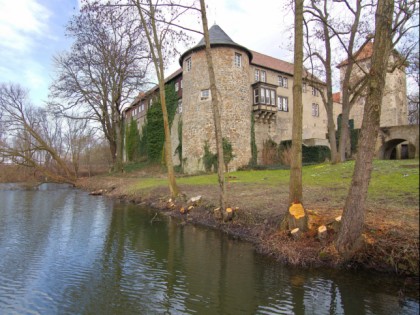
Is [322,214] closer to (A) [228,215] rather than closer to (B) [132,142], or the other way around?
(A) [228,215]

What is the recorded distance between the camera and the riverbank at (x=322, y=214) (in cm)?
552

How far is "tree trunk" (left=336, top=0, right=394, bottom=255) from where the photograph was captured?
4.96 meters

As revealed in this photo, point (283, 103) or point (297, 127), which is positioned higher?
point (283, 103)

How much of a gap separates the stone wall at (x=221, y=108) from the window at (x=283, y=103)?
20.5 ft

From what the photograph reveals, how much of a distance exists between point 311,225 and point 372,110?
3.69 meters

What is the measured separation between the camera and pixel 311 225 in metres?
7.85

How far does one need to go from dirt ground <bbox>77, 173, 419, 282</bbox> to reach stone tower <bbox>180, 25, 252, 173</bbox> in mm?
10091

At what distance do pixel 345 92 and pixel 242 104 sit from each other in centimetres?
1035

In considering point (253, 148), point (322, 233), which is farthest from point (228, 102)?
point (322, 233)

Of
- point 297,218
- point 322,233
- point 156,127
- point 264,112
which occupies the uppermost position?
point 264,112

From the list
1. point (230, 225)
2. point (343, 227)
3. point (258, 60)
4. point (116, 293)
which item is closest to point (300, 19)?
point (343, 227)

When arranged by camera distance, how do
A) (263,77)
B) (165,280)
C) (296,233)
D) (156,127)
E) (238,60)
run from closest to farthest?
(165,280), (296,233), (238,60), (263,77), (156,127)

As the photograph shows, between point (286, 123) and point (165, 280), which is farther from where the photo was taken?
point (286, 123)

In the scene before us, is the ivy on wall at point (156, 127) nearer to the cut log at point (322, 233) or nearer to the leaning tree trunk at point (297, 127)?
the leaning tree trunk at point (297, 127)
